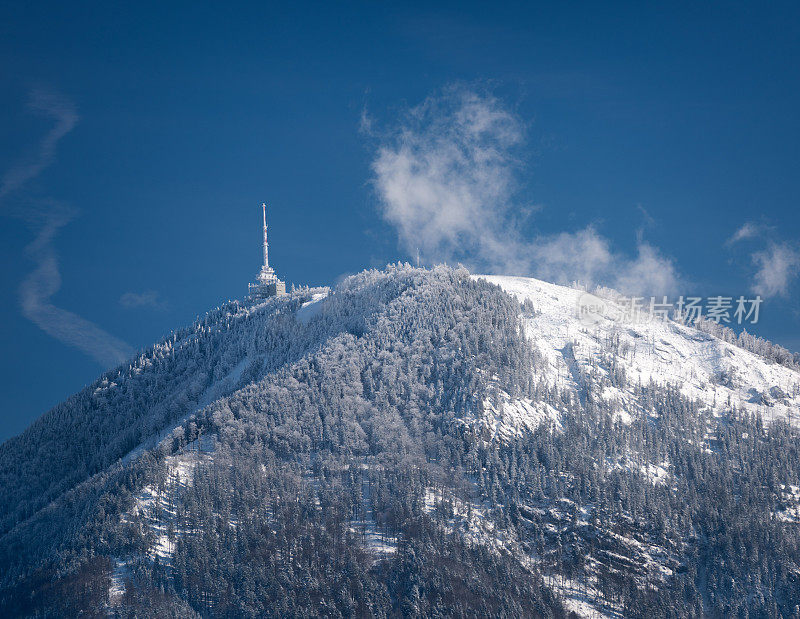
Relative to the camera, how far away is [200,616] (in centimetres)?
18475

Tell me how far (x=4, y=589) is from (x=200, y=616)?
167ft

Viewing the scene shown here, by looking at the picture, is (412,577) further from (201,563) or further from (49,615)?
(49,615)

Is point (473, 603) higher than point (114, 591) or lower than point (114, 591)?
higher

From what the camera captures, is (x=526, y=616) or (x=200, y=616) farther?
(x=526, y=616)

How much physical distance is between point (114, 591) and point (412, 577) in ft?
230

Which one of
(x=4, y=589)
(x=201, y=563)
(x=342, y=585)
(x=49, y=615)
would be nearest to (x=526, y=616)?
(x=342, y=585)

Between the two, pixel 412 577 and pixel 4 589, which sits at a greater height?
pixel 412 577

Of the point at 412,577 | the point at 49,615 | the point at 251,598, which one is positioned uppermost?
the point at 412,577

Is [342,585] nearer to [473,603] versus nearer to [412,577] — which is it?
[412,577]

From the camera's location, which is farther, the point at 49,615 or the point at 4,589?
the point at 4,589

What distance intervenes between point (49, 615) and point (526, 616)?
4402 inches

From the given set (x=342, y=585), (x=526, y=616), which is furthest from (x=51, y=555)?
(x=526, y=616)

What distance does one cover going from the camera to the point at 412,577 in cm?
19975

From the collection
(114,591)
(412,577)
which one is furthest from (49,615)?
(412,577)
